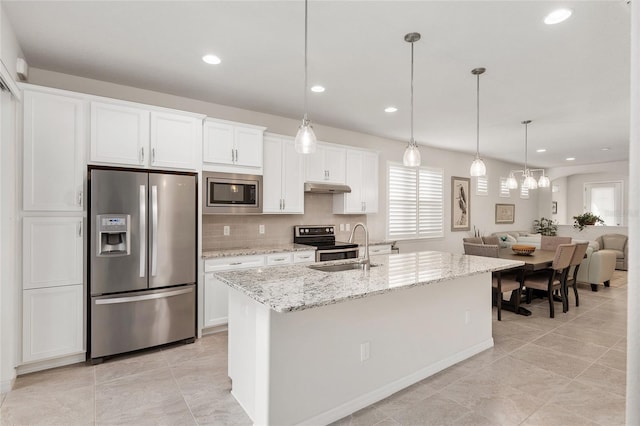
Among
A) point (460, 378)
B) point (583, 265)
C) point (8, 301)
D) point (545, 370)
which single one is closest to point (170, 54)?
point (8, 301)

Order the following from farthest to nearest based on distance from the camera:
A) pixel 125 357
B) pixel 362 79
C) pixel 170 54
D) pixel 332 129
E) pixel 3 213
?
pixel 332 129 → pixel 362 79 → pixel 125 357 → pixel 170 54 → pixel 3 213

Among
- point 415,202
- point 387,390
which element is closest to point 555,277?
point 415,202

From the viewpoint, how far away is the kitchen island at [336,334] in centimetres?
200

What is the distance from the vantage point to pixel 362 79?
348 cm

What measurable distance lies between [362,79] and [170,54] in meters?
1.82

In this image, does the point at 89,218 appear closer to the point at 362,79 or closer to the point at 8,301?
the point at 8,301

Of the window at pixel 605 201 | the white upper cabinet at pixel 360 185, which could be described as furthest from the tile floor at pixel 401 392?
the window at pixel 605 201

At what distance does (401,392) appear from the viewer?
2.57 meters

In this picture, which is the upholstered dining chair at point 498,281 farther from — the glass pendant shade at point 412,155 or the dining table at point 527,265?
the glass pendant shade at point 412,155

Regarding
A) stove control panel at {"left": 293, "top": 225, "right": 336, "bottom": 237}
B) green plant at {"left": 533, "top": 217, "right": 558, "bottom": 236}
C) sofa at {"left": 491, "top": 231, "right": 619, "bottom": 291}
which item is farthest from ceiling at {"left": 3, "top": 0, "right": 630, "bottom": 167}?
green plant at {"left": 533, "top": 217, "right": 558, "bottom": 236}

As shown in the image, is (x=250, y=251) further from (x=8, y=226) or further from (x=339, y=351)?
(x=8, y=226)

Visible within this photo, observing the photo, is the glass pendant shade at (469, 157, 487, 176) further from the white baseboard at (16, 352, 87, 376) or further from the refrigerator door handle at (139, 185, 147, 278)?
the white baseboard at (16, 352, 87, 376)

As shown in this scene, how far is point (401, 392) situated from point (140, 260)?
8.44ft

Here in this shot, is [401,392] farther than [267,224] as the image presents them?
No
